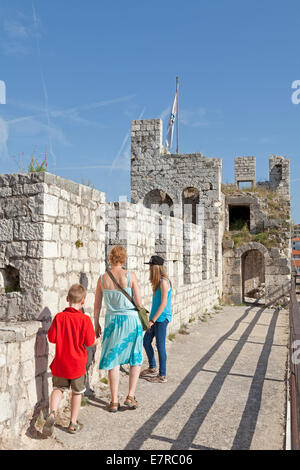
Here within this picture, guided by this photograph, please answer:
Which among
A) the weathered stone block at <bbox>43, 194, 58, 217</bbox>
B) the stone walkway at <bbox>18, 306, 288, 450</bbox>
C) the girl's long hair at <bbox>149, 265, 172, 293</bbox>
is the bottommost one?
the stone walkway at <bbox>18, 306, 288, 450</bbox>

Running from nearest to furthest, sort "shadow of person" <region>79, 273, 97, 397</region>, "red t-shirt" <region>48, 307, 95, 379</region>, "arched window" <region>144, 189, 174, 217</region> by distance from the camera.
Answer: "red t-shirt" <region>48, 307, 95, 379</region> → "shadow of person" <region>79, 273, 97, 397</region> → "arched window" <region>144, 189, 174, 217</region>

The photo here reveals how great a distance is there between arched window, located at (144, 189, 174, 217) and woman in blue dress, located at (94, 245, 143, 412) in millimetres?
11521

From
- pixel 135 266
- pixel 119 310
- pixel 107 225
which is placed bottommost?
pixel 119 310

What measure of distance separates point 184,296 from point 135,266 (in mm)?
3359

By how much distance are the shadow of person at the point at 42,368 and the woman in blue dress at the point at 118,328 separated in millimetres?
555

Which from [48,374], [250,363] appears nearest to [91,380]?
[48,374]

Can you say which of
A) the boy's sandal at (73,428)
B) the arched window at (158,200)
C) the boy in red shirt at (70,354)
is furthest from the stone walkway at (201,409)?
the arched window at (158,200)

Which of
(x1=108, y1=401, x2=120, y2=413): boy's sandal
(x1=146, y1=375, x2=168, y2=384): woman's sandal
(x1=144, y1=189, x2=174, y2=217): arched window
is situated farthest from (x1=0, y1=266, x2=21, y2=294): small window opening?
(x1=144, y1=189, x2=174, y2=217): arched window

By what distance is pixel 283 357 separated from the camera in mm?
7035

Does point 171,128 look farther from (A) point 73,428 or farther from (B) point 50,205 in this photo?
(A) point 73,428

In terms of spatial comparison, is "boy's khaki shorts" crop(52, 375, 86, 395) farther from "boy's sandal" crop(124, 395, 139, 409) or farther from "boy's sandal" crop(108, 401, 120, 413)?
"boy's sandal" crop(124, 395, 139, 409)

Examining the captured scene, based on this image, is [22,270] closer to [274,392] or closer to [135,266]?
[135,266]

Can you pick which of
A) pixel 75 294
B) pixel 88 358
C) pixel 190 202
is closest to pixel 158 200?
pixel 190 202

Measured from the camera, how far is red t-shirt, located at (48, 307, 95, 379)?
3764 millimetres
